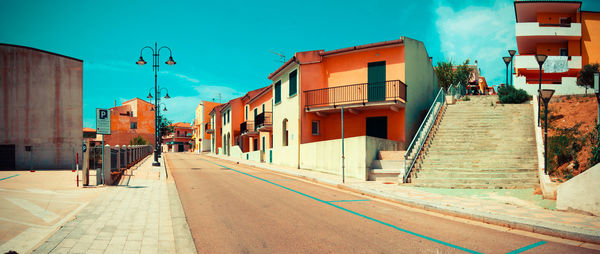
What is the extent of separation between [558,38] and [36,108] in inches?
1593

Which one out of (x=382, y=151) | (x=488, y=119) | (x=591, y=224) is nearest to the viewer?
(x=591, y=224)

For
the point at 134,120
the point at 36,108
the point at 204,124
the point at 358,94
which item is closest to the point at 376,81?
the point at 358,94

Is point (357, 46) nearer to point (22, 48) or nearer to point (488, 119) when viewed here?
point (488, 119)

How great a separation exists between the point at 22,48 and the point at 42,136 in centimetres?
600

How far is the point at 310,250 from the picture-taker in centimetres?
477

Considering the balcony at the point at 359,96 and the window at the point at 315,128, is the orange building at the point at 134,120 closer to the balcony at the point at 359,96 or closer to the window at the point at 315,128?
the window at the point at 315,128

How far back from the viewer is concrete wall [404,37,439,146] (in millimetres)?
19306

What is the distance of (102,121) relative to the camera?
12.7 metres

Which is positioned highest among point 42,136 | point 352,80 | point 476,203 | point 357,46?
point 357,46

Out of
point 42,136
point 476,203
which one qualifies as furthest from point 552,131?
point 42,136

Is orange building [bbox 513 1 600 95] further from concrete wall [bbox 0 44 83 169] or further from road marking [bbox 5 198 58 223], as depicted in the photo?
concrete wall [bbox 0 44 83 169]

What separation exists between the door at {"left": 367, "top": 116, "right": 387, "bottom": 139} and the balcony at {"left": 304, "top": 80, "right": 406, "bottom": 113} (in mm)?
1277

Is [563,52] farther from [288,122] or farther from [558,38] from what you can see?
[288,122]

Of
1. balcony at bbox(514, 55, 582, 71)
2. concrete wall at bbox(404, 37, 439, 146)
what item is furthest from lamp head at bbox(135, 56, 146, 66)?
balcony at bbox(514, 55, 582, 71)
